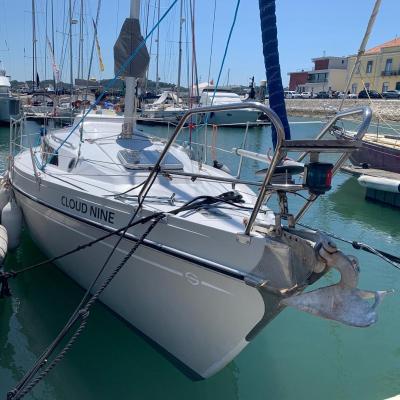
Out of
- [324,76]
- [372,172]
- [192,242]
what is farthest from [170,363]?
[324,76]

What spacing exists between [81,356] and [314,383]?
95.4 inches

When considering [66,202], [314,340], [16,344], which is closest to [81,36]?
[66,202]

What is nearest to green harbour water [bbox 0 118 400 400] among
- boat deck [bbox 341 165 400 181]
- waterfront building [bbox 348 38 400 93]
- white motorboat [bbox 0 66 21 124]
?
boat deck [bbox 341 165 400 181]

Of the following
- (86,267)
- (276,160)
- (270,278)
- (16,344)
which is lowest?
(16,344)

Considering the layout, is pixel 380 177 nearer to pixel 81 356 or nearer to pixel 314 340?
pixel 314 340

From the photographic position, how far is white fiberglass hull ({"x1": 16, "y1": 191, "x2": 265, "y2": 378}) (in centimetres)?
372

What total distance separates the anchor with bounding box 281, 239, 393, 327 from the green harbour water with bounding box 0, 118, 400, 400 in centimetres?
158

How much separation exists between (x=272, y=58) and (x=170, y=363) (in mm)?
3118

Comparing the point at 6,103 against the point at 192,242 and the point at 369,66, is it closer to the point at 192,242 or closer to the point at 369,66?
the point at 192,242

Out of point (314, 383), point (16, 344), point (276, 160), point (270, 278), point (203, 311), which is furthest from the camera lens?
point (16, 344)

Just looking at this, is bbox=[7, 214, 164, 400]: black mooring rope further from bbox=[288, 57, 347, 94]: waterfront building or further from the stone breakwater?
bbox=[288, 57, 347, 94]: waterfront building

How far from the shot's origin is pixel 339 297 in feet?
10.5

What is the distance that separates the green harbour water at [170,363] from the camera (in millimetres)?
4367

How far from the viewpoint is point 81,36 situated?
38.1 feet
